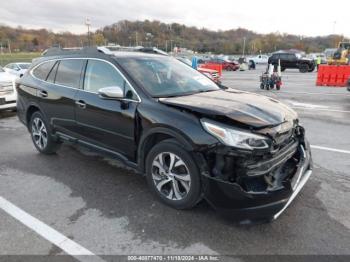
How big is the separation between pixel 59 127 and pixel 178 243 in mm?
2934

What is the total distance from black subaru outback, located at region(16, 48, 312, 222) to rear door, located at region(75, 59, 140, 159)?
0.01 metres

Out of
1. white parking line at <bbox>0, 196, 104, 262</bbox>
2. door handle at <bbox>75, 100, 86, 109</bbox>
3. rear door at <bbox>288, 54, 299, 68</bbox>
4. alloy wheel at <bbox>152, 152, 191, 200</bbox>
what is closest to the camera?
white parking line at <bbox>0, 196, 104, 262</bbox>

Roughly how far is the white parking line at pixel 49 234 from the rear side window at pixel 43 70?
7.62 feet

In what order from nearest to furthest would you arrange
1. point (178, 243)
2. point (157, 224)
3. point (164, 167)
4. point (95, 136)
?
point (178, 243) → point (157, 224) → point (164, 167) → point (95, 136)

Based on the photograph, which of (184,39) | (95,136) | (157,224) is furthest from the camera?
(184,39)

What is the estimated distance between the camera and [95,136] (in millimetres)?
4176

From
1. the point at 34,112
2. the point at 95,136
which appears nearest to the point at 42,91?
the point at 34,112

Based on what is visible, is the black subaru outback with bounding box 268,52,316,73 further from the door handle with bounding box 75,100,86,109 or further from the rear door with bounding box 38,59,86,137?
the door handle with bounding box 75,100,86,109

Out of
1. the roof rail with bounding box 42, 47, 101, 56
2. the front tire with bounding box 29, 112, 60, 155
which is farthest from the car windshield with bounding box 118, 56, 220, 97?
the front tire with bounding box 29, 112, 60, 155

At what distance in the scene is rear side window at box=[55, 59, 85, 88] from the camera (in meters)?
4.41

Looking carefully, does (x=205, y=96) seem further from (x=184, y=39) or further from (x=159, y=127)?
(x=184, y=39)

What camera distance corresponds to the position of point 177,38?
103 m

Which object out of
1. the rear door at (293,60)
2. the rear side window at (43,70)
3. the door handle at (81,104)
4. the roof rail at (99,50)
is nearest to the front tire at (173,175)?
the door handle at (81,104)

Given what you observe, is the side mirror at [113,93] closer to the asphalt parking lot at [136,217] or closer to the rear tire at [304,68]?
the asphalt parking lot at [136,217]
